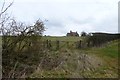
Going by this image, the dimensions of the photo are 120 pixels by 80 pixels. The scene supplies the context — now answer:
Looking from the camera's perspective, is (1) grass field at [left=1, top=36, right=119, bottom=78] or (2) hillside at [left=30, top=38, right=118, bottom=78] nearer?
(1) grass field at [left=1, top=36, right=119, bottom=78]

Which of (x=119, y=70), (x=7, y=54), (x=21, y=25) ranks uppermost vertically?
(x=21, y=25)

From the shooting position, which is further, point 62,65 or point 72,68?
point 72,68

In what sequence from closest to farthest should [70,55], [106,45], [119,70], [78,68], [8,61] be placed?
1. [8,61]
2. [78,68]
3. [70,55]
4. [119,70]
5. [106,45]

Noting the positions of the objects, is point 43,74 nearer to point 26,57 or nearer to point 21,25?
point 26,57

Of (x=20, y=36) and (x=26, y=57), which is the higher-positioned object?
(x=20, y=36)

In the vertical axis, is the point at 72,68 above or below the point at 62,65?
below

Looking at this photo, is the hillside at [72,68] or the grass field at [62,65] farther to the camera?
the hillside at [72,68]

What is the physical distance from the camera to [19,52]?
15086 mm

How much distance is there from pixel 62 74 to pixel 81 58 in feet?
11.5

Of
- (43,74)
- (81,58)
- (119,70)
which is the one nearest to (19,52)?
(43,74)

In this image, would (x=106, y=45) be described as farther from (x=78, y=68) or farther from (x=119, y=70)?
(x=78, y=68)

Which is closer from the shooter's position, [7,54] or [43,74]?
[7,54]

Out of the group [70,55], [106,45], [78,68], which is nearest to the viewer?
[78,68]

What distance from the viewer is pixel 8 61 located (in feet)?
45.6
